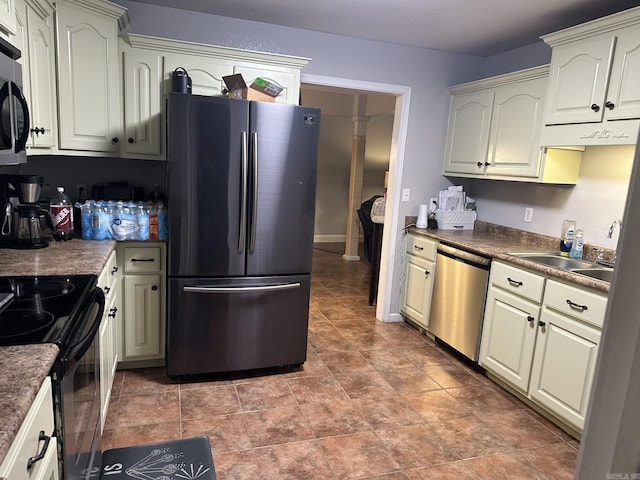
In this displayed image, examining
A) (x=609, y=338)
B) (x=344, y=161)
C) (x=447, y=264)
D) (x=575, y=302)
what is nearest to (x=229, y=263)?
(x=447, y=264)

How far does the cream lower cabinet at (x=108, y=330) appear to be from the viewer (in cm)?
206

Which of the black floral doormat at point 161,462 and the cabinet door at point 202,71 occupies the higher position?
the cabinet door at point 202,71

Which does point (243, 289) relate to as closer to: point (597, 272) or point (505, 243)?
point (505, 243)

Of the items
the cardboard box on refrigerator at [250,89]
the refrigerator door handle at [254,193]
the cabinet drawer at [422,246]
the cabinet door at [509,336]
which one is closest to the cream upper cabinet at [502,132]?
the cabinet drawer at [422,246]

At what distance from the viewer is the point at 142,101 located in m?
2.86

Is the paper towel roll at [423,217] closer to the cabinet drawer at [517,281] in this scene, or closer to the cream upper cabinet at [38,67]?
the cabinet drawer at [517,281]

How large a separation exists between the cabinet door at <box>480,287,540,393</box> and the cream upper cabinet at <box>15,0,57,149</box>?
2791mm

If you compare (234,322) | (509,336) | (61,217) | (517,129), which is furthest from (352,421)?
(517,129)

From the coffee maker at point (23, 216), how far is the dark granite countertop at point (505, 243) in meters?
2.63

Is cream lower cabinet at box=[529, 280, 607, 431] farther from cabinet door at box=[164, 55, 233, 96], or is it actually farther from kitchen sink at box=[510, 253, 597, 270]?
cabinet door at box=[164, 55, 233, 96]

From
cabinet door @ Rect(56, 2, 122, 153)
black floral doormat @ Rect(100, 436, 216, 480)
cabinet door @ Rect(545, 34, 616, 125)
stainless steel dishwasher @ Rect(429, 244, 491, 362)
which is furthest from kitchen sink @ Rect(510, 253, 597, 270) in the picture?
cabinet door @ Rect(56, 2, 122, 153)

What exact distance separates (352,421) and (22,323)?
173cm

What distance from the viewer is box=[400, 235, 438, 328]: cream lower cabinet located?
3578 mm

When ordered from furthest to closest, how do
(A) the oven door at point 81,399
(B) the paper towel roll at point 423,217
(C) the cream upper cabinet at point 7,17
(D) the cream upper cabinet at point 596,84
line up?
1. (B) the paper towel roll at point 423,217
2. (D) the cream upper cabinet at point 596,84
3. (C) the cream upper cabinet at point 7,17
4. (A) the oven door at point 81,399
